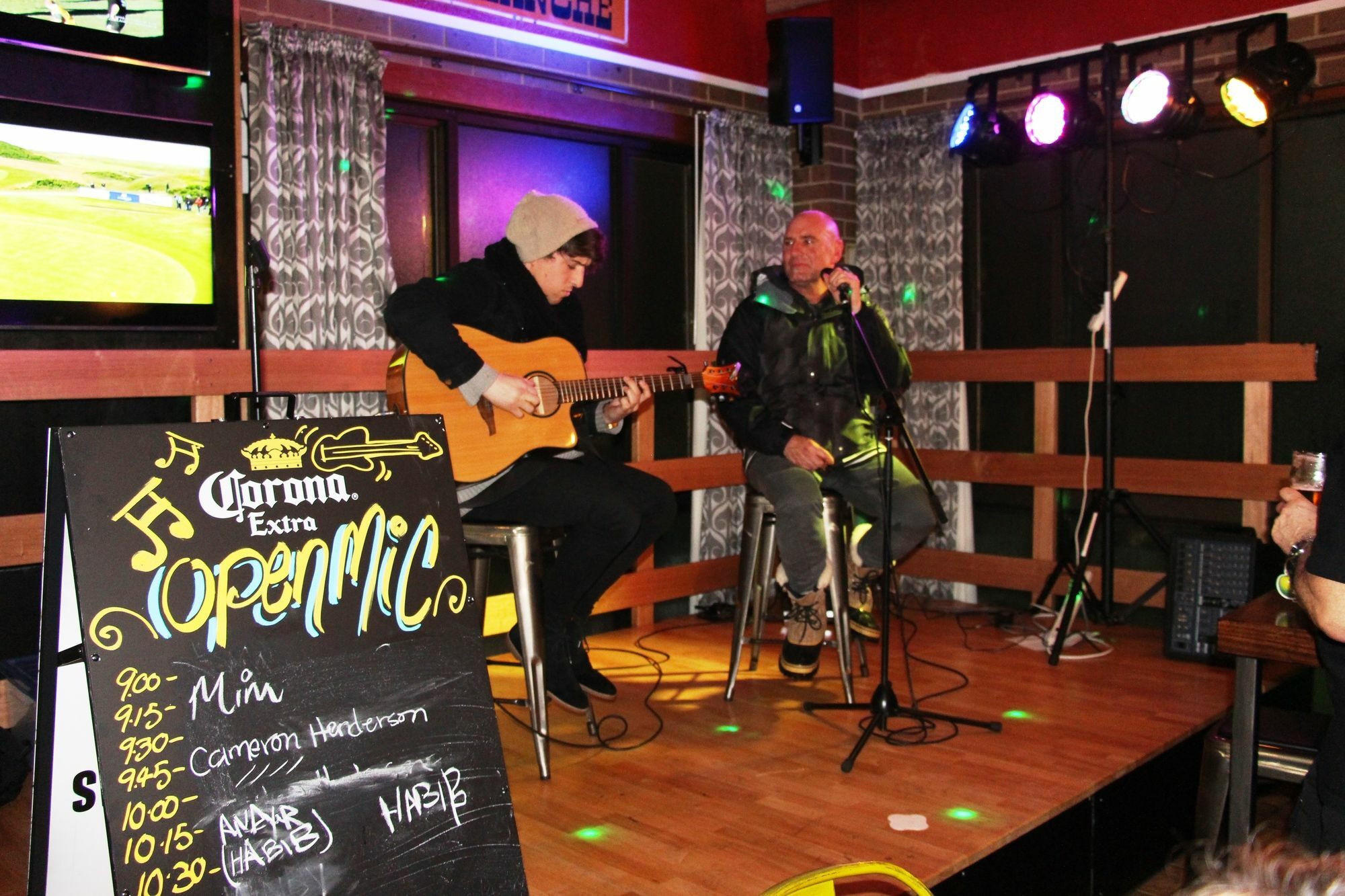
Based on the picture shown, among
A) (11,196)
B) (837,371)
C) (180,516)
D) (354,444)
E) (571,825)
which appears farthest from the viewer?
(837,371)

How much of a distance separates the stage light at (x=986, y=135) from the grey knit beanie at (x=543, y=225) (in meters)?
2.13

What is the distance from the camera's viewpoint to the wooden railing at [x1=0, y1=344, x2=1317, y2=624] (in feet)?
10.5

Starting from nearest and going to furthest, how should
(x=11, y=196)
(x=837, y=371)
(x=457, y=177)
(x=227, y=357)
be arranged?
1. (x=11, y=196)
2. (x=227, y=357)
3. (x=837, y=371)
4. (x=457, y=177)

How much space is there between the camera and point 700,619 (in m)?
4.86

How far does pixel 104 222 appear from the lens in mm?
3387

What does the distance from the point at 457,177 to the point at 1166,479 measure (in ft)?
9.61

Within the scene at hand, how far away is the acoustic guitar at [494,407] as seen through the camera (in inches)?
118

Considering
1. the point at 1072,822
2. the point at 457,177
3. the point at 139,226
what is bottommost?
the point at 1072,822

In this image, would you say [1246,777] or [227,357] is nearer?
[1246,777]

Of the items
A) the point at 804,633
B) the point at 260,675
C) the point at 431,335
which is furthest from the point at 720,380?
the point at 260,675

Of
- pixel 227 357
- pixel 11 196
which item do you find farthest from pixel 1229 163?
pixel 11 196

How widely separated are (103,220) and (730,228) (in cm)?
252

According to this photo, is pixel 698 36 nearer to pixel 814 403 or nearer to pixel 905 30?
pixel 905 30

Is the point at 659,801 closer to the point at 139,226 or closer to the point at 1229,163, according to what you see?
the point at 139,226
